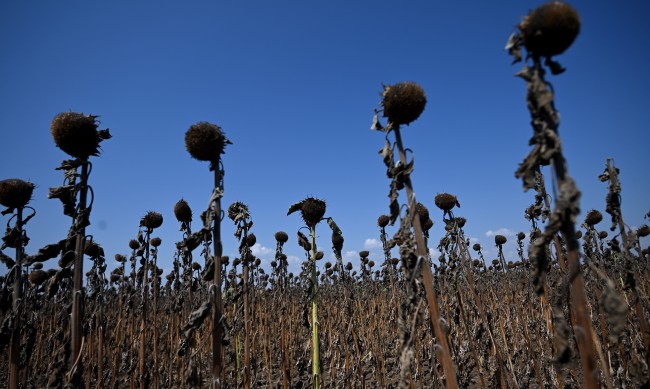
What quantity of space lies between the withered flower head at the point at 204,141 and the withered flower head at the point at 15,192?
114 inches

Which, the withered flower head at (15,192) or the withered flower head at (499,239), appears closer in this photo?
the withered flower head at (15,192)

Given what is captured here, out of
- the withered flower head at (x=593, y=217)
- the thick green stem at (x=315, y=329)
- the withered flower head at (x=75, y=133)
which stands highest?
the withered flower head at (x=75, y=133)

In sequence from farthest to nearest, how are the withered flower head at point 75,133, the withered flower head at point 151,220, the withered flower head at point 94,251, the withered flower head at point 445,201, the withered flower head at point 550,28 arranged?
the withered flower head at point 94,251 → the withered flower head at point 151,220 → the withered flower head at point 445,201 → the withered flower head at point 75,133 → the withered flower head at point 550,28

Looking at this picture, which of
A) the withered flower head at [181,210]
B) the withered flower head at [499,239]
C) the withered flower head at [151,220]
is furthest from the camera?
the withered flower head at [499,239]

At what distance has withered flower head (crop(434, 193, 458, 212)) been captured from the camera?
5238 mm

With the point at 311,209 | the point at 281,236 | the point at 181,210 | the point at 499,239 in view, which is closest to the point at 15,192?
the point at 181,210

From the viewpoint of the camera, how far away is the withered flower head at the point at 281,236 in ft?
29.5

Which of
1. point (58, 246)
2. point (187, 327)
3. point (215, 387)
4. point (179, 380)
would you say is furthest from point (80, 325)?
point (179, 380)

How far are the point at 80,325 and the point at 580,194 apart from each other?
3889 millimetres

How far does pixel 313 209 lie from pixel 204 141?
7.14ft

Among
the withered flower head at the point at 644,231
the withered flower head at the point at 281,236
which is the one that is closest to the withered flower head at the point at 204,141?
the withered flower head at the point at 281,236

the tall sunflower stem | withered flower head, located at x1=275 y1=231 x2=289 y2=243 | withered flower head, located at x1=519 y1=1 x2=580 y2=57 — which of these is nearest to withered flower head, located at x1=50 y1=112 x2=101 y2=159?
the tall sunflower stem

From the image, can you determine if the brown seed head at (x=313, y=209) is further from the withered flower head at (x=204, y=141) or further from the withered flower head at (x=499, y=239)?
the withered flower head at (x=499, y=239)

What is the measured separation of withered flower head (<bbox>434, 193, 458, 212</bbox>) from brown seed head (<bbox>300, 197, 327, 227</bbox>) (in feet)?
6.38
